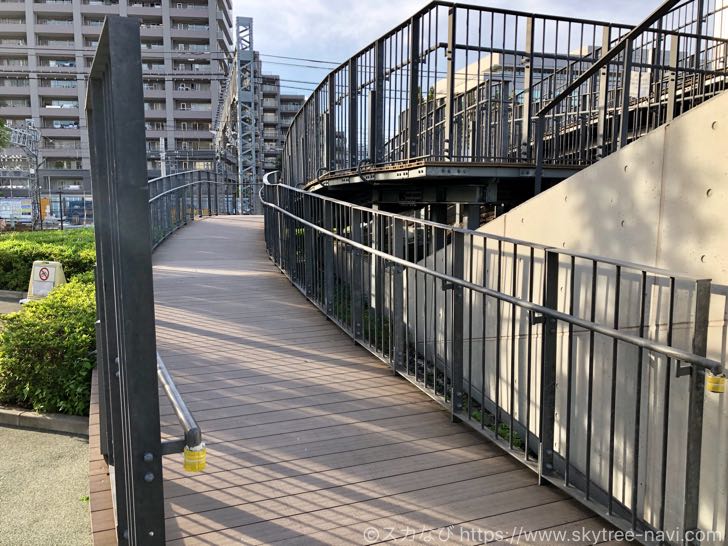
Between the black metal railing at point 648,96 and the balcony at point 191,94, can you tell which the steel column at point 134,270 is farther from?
the balcony at point 191,94

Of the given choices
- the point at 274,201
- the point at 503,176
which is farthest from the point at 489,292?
the point at 274,201

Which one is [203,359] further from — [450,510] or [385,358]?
[450,510]

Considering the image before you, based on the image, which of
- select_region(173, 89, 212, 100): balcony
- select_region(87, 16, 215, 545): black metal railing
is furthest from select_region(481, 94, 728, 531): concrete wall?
select_region(173, 89, 212, 100): balcony

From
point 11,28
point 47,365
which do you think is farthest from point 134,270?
point 11,28

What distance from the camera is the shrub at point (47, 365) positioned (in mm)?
5453

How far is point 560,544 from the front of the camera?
268cm

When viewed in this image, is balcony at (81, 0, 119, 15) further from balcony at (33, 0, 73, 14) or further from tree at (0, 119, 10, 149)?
tree at (0, 119, 10, 149)

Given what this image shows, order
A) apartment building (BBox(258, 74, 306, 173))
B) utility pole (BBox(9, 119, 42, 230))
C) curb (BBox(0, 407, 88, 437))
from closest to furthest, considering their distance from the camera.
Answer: curb (BBox(0, 407, 88, 437)) < utility pole (BBox(9, 119, 42, 230)) < apartment building (BBox(258, 74, 306, 173))

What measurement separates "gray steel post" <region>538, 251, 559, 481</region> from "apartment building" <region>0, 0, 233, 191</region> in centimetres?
7048

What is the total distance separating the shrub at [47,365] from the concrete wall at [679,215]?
177 inches

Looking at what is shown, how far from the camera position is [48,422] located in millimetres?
5309

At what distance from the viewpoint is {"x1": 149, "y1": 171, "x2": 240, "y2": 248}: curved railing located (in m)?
12.2

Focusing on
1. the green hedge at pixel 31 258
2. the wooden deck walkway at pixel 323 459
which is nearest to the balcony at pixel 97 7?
the green hedge at pixel 31 258

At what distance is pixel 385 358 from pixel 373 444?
143cm
